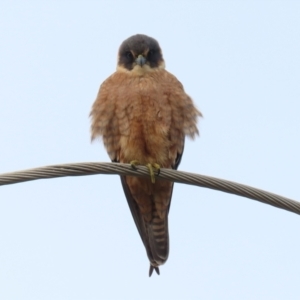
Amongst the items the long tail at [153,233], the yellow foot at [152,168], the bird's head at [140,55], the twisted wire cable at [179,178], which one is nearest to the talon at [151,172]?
the yellow foot at [152,168]

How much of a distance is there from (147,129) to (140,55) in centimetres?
109

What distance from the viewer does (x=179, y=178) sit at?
13.0 feet

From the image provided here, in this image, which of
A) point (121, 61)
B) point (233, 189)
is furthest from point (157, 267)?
point (233, 189)

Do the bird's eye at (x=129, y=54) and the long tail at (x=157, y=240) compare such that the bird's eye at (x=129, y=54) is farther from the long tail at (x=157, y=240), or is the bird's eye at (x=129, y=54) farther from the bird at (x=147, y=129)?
the long tail at (x=157, y=240)

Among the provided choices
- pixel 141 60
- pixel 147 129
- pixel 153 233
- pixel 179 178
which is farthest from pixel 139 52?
pixel 179 178

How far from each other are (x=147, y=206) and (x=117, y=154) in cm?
55

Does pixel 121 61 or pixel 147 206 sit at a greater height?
pixel 121 61

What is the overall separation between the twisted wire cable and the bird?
108cm

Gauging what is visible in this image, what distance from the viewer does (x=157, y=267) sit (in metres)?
5.77

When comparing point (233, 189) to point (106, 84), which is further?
point (106, 84)

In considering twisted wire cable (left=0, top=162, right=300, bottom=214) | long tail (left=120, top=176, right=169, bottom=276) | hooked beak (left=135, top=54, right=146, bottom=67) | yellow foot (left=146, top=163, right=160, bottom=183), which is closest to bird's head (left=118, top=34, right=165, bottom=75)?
hooked beak (left=135, top=54, right=146, bottom=67)

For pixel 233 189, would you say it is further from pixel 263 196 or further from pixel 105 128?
pixel 105 128

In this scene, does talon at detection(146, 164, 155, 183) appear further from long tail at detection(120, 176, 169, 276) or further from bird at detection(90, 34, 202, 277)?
long tail at detection(120, 176, 169, 276)

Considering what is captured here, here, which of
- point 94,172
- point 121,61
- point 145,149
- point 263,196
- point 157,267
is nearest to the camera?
point 263,196
